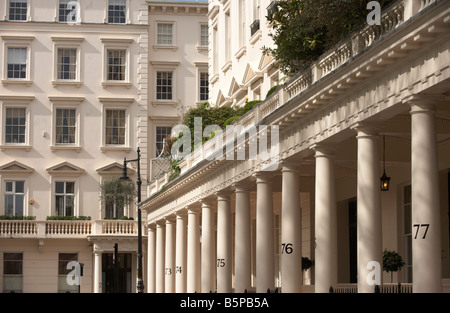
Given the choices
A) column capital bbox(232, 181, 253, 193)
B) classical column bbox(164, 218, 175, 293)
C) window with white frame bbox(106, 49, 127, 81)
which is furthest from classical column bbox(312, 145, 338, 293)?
window with white frame bbox(106, 49, 127, 81)

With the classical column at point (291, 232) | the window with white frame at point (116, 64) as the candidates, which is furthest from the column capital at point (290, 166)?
the window with white frame at point (116, 64)

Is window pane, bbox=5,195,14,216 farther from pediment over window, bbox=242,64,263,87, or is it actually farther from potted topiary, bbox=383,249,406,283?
potted topiary, bbox=383,249,406,283

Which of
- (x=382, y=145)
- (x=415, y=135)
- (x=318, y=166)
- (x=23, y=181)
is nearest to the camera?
(x=415, y=135)

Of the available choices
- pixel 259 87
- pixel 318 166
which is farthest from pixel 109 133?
pixel 318 166

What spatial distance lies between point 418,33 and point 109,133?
44863 millimetres

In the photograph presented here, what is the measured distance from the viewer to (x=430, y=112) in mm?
16781

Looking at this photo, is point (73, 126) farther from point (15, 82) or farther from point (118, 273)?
point (118, 273)

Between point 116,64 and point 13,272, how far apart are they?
46.3ft

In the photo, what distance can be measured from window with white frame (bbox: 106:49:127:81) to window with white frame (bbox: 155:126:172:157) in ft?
13.0

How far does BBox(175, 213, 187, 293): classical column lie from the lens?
134 feet

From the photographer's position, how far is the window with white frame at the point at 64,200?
191 ft

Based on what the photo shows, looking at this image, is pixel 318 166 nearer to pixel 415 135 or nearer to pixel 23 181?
pixel 415 135

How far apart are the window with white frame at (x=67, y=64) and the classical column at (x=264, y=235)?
34.5 m
